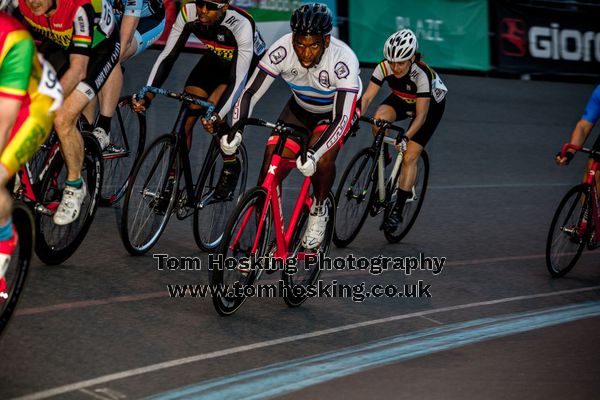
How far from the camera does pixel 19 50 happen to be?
3.98 m

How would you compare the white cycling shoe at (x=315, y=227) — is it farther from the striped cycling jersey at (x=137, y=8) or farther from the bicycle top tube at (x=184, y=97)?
the striped cycling jersey at (x=137, y=8)

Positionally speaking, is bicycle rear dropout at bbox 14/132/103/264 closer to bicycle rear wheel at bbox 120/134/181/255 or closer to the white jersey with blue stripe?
bicycle rear wheel at bbox 120/134/181/255

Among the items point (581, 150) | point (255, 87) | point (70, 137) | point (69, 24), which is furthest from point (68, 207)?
point (581, 150)

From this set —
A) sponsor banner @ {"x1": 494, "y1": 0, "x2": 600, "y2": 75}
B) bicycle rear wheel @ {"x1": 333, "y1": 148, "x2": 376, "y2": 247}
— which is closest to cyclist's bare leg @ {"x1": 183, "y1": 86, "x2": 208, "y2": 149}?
bicycle rear wheel @ {"x1": 333, "y1": 148, "x2": 376, "y2": 247}

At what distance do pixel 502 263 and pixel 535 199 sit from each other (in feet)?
10.2

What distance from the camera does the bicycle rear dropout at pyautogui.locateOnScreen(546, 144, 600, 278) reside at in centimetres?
768

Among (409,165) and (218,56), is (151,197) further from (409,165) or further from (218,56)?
(409,165)

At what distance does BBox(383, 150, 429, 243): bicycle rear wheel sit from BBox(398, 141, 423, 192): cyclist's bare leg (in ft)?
0.32

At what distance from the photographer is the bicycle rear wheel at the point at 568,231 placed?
25.2 ft

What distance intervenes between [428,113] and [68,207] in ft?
11.9

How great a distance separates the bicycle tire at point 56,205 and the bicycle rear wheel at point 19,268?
143 cm

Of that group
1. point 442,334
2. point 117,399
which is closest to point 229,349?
point 117,399

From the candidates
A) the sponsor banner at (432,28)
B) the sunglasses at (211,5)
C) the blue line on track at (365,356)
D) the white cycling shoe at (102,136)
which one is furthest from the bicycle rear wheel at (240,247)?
the sponsor banner at (432,28)

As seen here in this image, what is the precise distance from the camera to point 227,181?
23.3 ft
